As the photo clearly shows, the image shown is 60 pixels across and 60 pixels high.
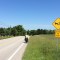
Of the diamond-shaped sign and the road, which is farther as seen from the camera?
the road

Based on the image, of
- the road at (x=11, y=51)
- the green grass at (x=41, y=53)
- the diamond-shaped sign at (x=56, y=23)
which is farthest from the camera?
the road at (x=11, y=51)

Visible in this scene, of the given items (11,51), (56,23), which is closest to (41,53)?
(11,51)

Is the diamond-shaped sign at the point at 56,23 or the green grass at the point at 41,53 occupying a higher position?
the diamond-shaped sign at the point at 56,23

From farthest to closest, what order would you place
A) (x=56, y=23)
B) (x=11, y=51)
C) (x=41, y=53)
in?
(x=11, y=51)
(x=41, y=53)
(x=56, y=23)

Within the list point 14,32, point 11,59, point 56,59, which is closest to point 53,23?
point 56,59

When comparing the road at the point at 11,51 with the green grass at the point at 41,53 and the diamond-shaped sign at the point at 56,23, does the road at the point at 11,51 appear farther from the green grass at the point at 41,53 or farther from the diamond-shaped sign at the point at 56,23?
the diamond-shaped sign at the point at 56,23

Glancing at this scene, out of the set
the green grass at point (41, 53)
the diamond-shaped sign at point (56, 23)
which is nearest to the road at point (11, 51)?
the green grass at point (41, 53)

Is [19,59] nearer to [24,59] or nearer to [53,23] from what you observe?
[24,59]

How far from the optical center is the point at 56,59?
15.6m

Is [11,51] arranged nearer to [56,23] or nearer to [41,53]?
[41,53]

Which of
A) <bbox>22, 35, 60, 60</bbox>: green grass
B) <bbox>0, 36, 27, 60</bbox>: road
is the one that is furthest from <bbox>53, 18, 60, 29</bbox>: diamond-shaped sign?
<bbox>0, 36, 27, 60</bbox>: road

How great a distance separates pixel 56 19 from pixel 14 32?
6725 inches

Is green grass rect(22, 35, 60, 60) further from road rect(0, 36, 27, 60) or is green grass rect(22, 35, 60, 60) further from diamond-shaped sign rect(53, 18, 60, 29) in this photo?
diamond-shaped sign rect(53, 18, 60, 29)

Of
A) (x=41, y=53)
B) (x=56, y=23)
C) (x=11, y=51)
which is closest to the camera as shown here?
(x=56, y=23)
